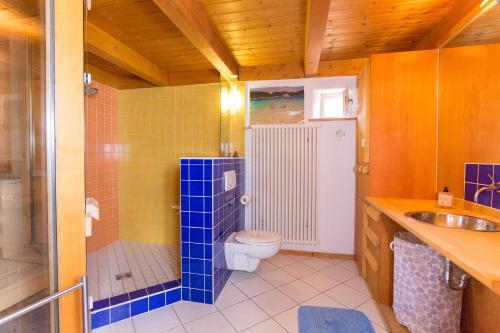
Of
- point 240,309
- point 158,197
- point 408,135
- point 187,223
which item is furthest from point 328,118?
point 158,197

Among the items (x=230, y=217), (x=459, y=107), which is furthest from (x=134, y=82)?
(x=459, y=107)

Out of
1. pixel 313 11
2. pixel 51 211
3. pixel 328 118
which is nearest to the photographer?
pixel 51 211

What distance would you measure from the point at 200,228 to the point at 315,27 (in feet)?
5.70

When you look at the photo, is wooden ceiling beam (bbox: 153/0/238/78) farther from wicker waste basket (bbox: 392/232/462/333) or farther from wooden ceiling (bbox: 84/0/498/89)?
wicker waste basket (bbox: 392/232/462/333)

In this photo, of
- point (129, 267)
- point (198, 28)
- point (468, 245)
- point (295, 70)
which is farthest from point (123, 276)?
point (295, 70)

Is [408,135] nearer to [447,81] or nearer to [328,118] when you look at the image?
[447,81]

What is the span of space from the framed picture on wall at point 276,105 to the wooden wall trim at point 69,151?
88.1 inches

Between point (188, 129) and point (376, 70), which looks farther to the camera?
point (188, 129)

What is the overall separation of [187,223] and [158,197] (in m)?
1.38

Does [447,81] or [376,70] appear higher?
[376,70]

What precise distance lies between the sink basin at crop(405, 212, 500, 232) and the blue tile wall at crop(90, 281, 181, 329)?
71.3 inches

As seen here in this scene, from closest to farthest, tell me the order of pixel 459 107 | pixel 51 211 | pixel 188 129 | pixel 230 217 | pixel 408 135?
pixel 51 211
pixel 459 107
pixel 408 135
pixel 230 217
pixel 188 129

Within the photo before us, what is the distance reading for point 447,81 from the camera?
6.11 ft

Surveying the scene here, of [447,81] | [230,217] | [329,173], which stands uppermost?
[447,81]
